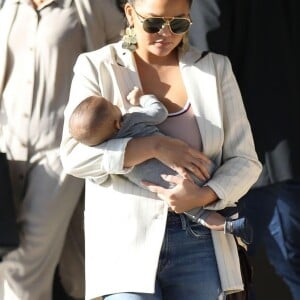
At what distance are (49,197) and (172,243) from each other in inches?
38.2

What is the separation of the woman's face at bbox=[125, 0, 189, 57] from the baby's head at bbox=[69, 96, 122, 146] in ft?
0.81

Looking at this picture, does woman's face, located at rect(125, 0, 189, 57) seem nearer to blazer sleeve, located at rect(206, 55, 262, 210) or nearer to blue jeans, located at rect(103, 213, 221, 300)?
blazer sleeve, located at rect(206, 55, 262, 210)

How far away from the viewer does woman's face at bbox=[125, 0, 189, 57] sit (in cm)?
265

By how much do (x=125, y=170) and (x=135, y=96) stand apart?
223mm

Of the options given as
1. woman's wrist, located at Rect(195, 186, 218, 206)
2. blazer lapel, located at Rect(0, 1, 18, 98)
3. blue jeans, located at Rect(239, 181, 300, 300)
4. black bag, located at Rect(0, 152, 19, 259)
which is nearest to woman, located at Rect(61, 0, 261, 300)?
woman's wrist, located at Rect(195, 186, 218, 206)

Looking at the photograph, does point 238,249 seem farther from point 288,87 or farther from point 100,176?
point 288,87

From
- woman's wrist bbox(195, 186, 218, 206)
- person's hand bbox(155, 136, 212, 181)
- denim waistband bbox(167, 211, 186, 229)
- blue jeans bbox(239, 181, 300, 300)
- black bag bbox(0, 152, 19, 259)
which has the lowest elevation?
blue jeans bbox(239, 181, 300, 300)

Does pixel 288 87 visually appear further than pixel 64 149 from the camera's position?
Yes

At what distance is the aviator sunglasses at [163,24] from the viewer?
8.64 feet

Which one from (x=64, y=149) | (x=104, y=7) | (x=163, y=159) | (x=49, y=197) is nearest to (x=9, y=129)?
(x=49, y=197)

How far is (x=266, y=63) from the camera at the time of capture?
3.64 metres

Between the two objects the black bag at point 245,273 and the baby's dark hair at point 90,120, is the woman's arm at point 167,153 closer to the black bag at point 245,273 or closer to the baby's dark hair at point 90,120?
the baby's dark hair at point 90,120

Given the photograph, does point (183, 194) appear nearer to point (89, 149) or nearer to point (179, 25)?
point (89, 149)

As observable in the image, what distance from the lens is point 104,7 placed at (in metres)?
3.50
